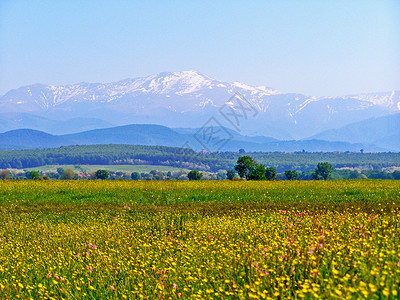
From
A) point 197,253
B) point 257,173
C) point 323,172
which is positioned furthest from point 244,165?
point 323,172

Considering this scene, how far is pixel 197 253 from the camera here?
10.3 meters

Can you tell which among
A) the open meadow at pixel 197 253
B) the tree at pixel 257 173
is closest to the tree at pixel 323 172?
the tree at pixel 257 173

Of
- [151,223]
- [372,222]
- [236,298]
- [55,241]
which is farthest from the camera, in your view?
[151,223]

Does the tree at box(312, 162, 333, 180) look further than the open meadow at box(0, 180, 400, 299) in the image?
Yes

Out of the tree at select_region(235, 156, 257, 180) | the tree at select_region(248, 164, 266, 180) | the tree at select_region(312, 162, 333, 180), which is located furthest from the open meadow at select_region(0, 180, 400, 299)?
the tree at select_region(312, 162, 333, 180)

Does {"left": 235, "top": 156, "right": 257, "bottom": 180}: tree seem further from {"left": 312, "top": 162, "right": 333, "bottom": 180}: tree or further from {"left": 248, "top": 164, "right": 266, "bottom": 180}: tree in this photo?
{"left": 312, "top": 162, "right": 333, "bottom": 180}: tree

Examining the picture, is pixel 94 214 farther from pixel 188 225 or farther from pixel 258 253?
pixel 258 253

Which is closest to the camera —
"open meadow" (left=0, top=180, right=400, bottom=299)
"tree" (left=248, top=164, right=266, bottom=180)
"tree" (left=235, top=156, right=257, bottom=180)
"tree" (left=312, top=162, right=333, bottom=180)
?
"open meadow" (left=0, top=180, right=400, bottom=299)

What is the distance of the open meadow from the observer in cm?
730

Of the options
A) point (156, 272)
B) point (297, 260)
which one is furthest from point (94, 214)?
point (297, 260)

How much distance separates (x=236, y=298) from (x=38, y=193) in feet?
84.0

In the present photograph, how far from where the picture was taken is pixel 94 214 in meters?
21.2

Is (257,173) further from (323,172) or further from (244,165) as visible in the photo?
(323,172)

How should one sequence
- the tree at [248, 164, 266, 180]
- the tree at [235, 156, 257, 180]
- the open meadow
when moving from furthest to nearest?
the tree at [248, 164, 266, 180], the tree at [235, 156, 257, 180], the open meadow
